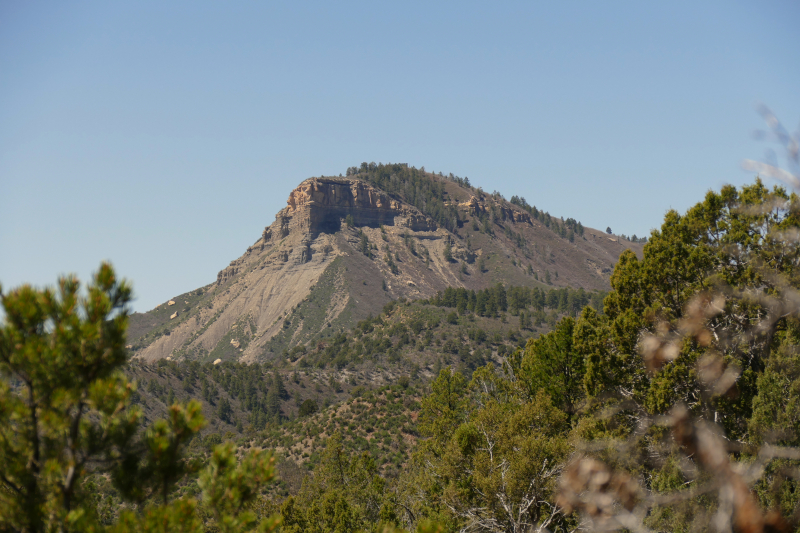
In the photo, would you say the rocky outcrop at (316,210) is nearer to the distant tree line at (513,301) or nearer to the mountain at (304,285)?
the mountain at (304,285)

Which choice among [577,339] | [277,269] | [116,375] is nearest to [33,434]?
[116,375]

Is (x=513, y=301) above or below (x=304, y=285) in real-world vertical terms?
below

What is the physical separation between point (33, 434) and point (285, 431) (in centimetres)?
6637

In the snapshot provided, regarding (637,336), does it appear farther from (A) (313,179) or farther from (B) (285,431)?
(A) (313,179)

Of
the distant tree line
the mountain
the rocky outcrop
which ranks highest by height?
the rocky outcrop

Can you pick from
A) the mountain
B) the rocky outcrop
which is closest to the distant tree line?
the mountain

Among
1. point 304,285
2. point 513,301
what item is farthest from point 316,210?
point 513,301

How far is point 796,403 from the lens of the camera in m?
14.4

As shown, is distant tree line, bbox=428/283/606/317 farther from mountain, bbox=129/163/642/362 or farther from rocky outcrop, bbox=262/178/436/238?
rocky outcrop, bbox=262/178/436/238

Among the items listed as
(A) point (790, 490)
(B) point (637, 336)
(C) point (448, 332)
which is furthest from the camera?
(C) point (448, 332)

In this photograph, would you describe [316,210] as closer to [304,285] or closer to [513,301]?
[304,285]

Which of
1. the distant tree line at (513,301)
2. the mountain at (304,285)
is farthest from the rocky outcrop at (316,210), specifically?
the distant tree line at (513,301)

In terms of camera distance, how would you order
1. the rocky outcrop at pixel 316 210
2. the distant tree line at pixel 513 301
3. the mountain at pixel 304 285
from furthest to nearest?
the rocky outcrop at pixel 316 210 < the mountain at pixel 304 285 < the distant tree line at pixel 513 301

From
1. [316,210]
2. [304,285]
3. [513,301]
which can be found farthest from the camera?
[316,210]
